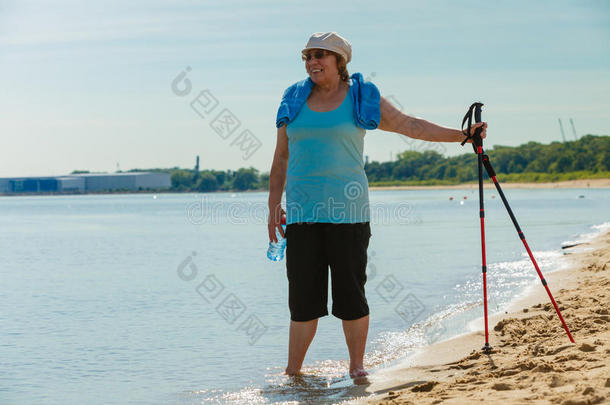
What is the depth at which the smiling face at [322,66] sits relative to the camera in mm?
4324

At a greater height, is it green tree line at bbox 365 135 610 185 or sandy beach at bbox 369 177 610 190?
green tree line at bbox 365 135 610 185

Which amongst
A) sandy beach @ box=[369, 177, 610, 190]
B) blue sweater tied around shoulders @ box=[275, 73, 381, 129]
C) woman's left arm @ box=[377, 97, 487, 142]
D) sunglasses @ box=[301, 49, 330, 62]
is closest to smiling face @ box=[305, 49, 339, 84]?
sunglasses @ box=[301, 49, 330, 62]

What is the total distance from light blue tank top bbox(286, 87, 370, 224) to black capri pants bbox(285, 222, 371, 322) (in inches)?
2.9

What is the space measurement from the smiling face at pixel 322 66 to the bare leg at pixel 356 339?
1.53 meters

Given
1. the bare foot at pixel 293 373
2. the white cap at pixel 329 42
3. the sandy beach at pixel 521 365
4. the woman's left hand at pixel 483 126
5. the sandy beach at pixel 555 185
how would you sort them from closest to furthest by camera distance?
the sandy beach at pixel 521 365 → the white cap at pixel 329 42 → the woman's left hand at pixel 483 126 → the bare foot at pixel 293 373 → the sandy beach at pixel 555 185

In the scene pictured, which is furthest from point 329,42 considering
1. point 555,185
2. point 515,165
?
point 515,165

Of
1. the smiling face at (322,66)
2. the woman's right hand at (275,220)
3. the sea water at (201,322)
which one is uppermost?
the smiling face at (322,66)

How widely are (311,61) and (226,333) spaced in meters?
3.90

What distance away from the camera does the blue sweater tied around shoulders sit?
4.32 m

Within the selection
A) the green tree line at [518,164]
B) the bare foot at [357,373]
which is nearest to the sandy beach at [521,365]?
the bare foot at [357,373]

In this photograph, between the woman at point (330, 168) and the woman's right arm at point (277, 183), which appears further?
the woman's right arm at point (277, 183)

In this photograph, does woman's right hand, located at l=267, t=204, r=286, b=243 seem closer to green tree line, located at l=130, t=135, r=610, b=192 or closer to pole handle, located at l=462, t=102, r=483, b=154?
pole handle, located at l=462, t=102, r=483, b=154

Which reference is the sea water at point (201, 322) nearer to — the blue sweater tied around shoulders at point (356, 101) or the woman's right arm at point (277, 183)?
the woman's right arm at point (277, 183)

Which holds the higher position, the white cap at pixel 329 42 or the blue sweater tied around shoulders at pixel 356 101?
the white cap at pixel 329 42
